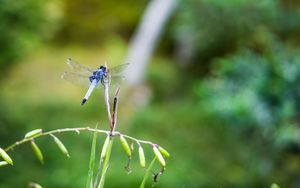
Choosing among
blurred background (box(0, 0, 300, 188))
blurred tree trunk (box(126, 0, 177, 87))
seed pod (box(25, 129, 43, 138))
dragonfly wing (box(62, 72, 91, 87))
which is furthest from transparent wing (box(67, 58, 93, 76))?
blurred tree trunk (box(126, 0, 177, 87))

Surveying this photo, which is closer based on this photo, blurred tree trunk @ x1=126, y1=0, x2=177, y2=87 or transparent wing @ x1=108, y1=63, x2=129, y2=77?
transparent wing @ x1=108, y1=63, x2=129, y2=77

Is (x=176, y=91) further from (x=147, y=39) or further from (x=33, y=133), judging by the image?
(x=33, y=133)

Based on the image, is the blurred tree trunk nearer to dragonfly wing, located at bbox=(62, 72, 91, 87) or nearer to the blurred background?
the blurred background

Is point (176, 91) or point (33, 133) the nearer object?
point (33, 133)

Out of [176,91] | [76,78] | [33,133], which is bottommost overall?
[33,133]

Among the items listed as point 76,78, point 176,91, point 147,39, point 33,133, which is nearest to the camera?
point 33,133

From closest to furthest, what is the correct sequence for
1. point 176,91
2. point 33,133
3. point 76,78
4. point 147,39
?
point 33,133 → point 76,78 → point 147,39 → point 176,91

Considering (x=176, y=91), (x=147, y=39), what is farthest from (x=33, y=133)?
(x=176, y=91)

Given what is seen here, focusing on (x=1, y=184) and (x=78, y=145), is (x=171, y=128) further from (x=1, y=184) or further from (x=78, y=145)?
(x=1, y=184)
